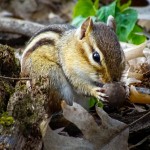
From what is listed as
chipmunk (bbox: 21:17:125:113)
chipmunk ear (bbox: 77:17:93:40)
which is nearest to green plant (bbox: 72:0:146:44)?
chipmunk (bbox: 21:17:125:113)

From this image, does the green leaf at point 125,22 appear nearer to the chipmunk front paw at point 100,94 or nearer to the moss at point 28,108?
the chipmunk front paw at point 100,94

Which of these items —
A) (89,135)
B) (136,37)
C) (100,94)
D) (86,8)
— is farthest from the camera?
(86,8)

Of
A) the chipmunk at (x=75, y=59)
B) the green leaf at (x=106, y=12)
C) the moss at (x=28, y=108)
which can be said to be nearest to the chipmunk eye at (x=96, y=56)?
the chipmunk at (x=75, y=59)

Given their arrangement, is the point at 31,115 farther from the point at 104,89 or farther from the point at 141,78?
the point at 141,78

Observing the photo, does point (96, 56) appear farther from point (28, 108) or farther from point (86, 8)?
point (86, 8)

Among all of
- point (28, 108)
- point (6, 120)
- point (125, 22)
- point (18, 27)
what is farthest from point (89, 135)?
point (18, 27)

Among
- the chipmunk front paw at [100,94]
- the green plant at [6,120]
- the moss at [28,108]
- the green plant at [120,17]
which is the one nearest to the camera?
the green plant at [6,120]

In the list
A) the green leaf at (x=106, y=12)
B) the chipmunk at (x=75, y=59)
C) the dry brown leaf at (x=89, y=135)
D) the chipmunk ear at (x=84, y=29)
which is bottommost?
the dry brown leaf at (x=89, y=135)

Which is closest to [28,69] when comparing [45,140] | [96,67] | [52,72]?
[52,72]
